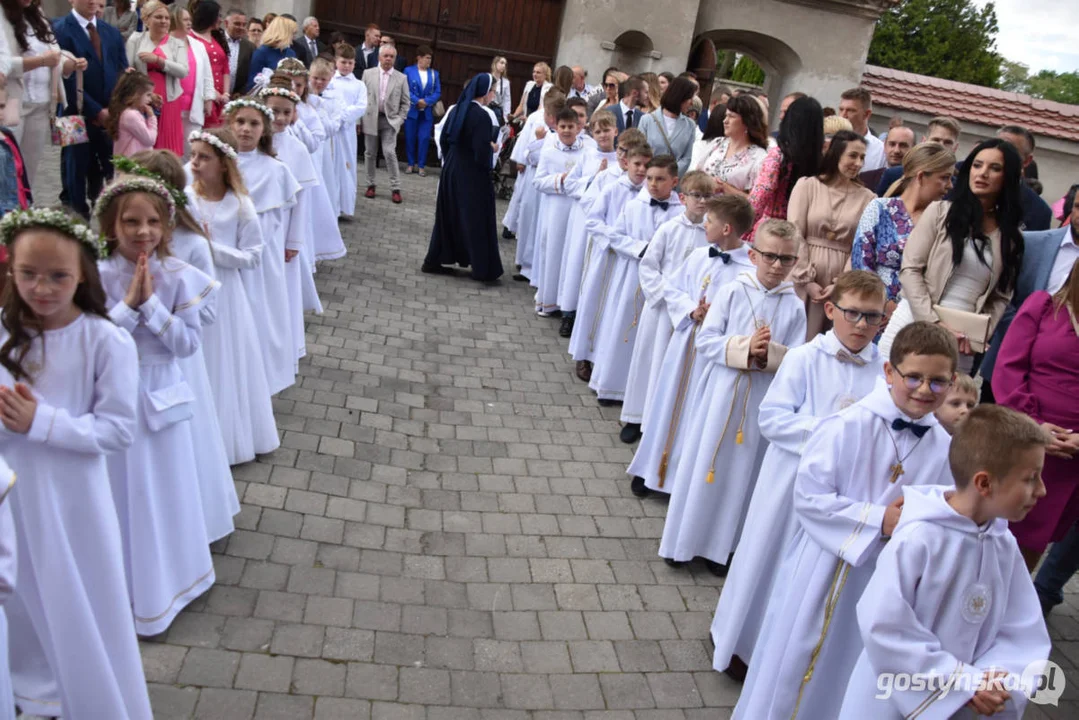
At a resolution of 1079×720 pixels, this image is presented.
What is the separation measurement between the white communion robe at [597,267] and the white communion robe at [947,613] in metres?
4.92

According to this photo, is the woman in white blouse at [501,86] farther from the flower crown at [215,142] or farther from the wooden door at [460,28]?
the flower crown at [215,142]

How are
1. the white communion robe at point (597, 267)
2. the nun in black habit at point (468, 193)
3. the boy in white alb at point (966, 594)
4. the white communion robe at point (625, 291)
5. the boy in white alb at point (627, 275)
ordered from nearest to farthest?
the boy in white alb at point (966, 594), the boy in white alb at point (627, 275), the white communion robe at point (625, 291), the white communion robe at point (597, 267), the nun in black habit at point (468, 193)

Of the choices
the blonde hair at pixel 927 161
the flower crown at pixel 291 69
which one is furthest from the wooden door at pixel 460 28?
the blonde hair at pixel 927 161

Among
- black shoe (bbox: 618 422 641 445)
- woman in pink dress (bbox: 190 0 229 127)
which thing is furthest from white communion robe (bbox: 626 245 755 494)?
woman in pink dress (bbox: 190 0 229 127)

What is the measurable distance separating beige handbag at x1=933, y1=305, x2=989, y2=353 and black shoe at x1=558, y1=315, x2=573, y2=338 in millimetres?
4387

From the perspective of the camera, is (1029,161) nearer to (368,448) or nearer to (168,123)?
(368,448)

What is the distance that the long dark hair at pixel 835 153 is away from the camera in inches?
230

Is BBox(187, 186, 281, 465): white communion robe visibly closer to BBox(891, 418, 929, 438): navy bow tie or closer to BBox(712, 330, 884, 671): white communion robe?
BBox(712, 330, 884, 671): white communion robe

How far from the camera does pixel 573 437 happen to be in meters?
6.82

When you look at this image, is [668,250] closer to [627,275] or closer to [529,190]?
[627,275]

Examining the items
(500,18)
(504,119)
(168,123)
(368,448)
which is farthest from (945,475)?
(500,18)

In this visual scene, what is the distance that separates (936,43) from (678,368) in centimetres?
3661

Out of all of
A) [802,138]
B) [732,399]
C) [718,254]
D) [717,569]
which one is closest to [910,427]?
[732,399]

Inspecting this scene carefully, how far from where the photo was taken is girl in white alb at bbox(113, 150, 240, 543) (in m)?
4.41
